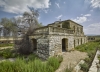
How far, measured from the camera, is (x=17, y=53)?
10.6 meters

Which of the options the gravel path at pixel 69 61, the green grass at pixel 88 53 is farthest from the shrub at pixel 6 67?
the green grass at pixel 88 53

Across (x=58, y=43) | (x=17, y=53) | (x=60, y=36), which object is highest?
(x=60, y=36)

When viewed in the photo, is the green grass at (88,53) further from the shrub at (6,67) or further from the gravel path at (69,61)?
the shrub at (6,67)

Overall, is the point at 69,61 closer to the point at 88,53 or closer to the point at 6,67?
the point at 88,53

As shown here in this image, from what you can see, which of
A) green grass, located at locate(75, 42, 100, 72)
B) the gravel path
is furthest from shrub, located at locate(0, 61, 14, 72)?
green grass, located at locate(75, 42, 100, 72)

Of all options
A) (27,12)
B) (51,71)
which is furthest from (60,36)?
(27,12)

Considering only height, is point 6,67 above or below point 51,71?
above

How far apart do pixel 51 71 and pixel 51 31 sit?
14.8 ft

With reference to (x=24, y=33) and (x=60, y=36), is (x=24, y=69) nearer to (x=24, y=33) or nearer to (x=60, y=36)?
(x=60, y=36)

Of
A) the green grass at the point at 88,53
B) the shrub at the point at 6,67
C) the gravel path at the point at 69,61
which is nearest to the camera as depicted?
the shrub at the point at 6,67

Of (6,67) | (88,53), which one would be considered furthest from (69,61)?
(6,67)

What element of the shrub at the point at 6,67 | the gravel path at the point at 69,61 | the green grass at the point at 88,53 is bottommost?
the gravel path at the point at 69,61

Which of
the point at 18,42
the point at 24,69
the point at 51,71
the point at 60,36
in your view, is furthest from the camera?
the point at 18,42

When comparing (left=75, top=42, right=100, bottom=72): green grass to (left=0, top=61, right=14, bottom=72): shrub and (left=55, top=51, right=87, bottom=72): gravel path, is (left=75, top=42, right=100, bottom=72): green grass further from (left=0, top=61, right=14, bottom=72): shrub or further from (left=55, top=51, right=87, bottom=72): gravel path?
(left=0, top=61, right=14, bottom=72): shrub
